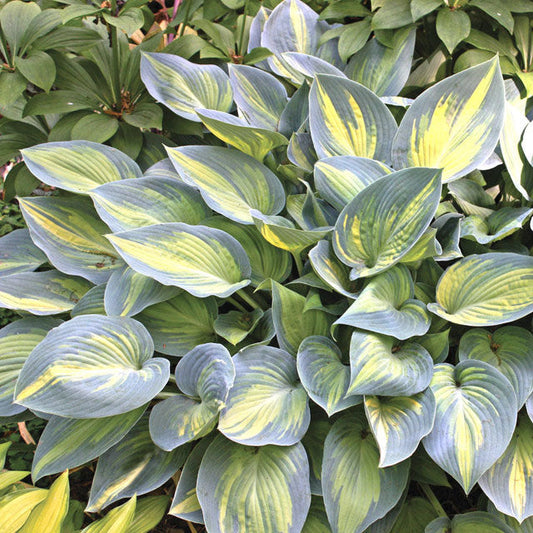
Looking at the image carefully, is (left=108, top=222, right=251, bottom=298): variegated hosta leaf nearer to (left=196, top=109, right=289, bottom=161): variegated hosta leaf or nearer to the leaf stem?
(left=196, top=109, right=289, bottom=161): variegated hosta leaf

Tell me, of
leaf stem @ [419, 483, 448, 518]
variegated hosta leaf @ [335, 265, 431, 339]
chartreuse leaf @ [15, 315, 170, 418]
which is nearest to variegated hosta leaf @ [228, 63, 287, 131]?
variegated hosta leaf @ [335, 265, 431, 339]

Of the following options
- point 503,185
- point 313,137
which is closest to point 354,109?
point 313,137

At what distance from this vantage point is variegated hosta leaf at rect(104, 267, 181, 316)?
1.15 meters

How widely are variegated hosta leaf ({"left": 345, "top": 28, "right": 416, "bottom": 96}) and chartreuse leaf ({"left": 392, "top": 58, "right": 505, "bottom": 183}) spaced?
0.36m

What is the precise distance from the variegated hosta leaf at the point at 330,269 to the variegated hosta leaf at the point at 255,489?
330 mm

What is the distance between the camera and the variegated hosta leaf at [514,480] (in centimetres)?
98

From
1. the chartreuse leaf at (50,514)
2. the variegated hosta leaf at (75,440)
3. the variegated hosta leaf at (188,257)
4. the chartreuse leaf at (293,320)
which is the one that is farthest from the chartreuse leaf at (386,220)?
the chartreuse leaf at (50,514)

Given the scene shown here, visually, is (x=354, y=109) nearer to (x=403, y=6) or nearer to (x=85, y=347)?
(x=403, y=6)

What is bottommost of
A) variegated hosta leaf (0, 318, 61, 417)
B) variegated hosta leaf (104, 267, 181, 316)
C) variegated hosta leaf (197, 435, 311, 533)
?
variegated hosta leaf (197, 435, 311, 533)

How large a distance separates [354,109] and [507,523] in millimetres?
970

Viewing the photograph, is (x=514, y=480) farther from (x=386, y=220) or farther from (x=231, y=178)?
(x=231, y=178)

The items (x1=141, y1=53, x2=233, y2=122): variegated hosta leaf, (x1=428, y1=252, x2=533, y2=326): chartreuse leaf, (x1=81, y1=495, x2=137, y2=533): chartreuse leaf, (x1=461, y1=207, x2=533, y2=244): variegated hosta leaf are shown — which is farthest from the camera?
(x1=141, y1=53, x2=233, y2=122): variegated hosta leaf

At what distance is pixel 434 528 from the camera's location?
105 centimetres

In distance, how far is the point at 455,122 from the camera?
1.27m
